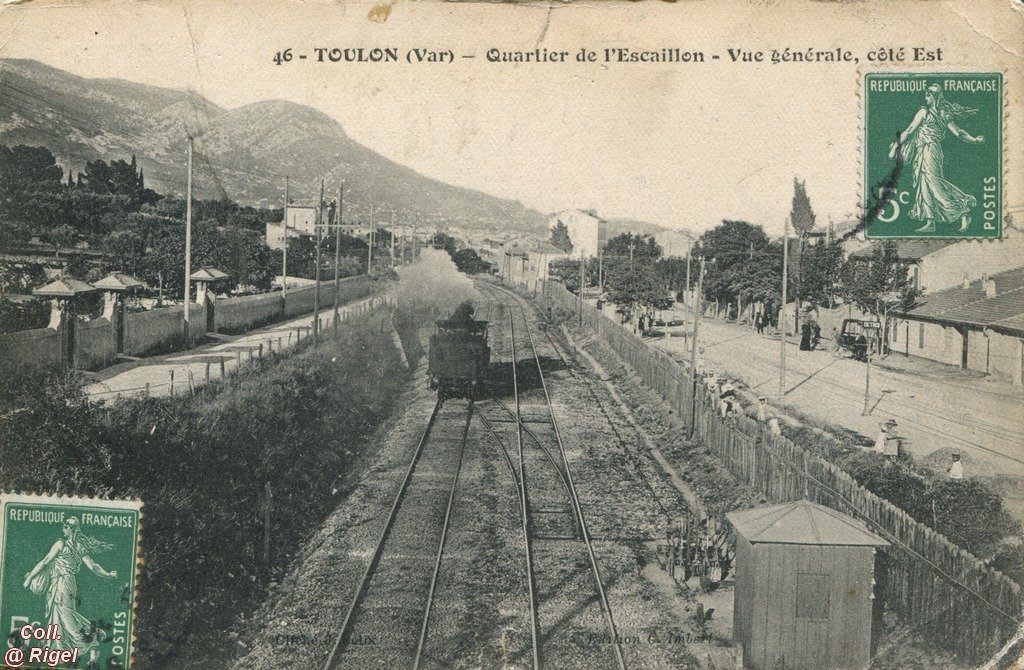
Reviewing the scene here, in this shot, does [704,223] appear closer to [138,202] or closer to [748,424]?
[748,424]

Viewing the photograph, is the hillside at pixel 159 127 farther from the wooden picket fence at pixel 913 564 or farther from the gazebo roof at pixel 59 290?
the wooden picket fence at pixel 913 564

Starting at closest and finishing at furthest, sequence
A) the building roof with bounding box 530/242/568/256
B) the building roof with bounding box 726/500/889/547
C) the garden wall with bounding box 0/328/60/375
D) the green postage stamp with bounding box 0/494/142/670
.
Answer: the building roof with bounding box 726/500/889/547
the green postage stamp with bounding box 0/494/142/670
the garden wall with bounding box 0/328/60/375
the building roof with bounding box 530/242/568/256

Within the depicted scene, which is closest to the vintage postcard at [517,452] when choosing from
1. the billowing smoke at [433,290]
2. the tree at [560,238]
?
the billowing smoke at [433,290]

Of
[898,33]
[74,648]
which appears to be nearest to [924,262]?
[898,33]

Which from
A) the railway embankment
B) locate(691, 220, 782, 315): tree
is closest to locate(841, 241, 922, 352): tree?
locate(691, 220, 782, 315): tree

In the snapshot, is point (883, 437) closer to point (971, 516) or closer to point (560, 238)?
point (971, 516)

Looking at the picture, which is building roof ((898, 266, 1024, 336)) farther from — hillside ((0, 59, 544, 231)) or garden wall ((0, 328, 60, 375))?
garden wall ((0, 328, 60, 375))
